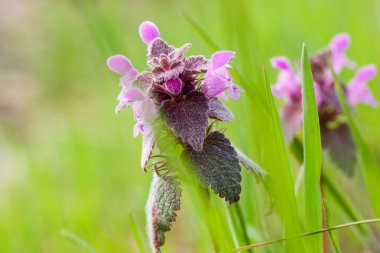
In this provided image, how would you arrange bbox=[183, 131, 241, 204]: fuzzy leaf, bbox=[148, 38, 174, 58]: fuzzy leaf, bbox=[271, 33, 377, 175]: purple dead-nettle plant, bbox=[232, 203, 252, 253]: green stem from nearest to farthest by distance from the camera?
bbox=[183, 131, 241, 204]: fuzzy leaf < bbox=[148, 38, 174, 58]: fuzzy leaf < bbox=[232, 203, 252, 253]: green stem < bbox=[271, 33, 377, 175]: purple dead-nettle plant

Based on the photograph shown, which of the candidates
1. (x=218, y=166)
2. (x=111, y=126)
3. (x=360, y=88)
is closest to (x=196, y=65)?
(x=218, y=166)

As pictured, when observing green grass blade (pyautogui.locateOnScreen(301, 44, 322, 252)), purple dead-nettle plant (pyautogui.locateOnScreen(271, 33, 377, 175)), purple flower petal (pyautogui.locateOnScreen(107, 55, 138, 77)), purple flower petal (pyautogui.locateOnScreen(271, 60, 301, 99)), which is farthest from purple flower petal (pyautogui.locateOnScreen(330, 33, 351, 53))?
purple flower petal (pyautogui.locateOnScreen(107, 55, 138, 77))

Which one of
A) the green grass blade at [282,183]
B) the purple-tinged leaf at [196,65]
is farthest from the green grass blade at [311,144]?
the purple-tinged leaf at [196,65]

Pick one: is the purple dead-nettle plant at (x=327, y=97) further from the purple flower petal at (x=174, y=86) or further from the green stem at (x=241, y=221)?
the purple flower petal at (x=174, y=86)

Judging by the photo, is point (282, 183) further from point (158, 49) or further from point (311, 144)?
point (158, 49)

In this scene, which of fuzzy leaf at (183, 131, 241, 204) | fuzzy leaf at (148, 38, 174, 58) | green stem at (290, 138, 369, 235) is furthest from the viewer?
green stem at (290, 138, 369, 235)

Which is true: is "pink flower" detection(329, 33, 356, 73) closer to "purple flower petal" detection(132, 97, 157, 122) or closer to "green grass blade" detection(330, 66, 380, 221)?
"green grass blade" detection(330, 66, 380, 221)

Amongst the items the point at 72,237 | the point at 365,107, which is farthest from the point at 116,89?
the point at 72,237

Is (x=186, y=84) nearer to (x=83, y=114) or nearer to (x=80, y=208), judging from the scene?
(x=80, y=208)
